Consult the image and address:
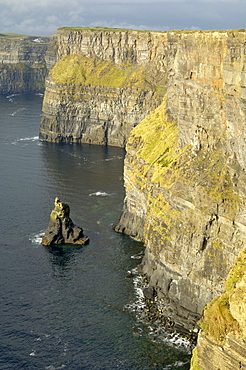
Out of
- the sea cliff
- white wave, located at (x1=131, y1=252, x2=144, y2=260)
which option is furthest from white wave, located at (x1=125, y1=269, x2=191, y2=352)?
white wave, located at (x1=131, y1=252, x2=144, y2=260)

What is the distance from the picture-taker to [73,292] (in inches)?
3784

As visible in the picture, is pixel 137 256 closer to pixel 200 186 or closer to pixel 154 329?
pixel 154 329

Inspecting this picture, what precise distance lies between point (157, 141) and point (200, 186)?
33726 mm

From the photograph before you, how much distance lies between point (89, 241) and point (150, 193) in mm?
24556

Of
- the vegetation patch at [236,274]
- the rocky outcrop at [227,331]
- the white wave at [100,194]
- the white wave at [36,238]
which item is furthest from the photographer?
the white wave at [100,194]

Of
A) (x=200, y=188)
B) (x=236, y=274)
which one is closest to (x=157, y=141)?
(x=200, y=188)

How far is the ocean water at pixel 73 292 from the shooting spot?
259 ft

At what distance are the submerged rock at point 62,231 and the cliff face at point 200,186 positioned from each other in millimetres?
21056

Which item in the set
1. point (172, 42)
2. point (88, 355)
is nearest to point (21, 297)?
point (88, 355)

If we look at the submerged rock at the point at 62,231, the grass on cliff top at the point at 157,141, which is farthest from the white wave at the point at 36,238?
the grass on cliff top at the point at 157,141

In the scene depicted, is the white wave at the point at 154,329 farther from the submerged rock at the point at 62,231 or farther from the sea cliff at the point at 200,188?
the submerged rock at the point at 62,231

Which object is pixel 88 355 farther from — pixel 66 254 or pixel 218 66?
pixel 218 66

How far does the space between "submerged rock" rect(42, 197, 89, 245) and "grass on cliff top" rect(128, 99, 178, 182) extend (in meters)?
19.9

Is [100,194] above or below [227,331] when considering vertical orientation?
below
